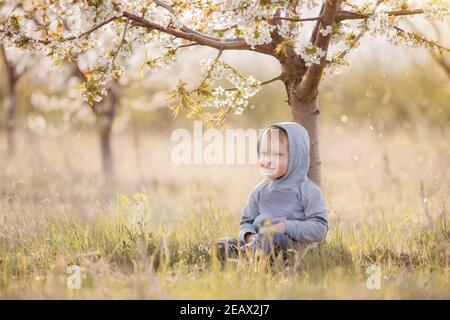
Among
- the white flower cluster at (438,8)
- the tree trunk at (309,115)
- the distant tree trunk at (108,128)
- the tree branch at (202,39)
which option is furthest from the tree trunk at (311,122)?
the distant tree trunk at (108,128)

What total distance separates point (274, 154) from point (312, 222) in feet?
2.17

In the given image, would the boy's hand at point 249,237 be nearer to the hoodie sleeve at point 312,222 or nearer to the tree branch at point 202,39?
the hoodie sleeve at point 312,222

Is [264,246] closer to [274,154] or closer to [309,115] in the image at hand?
[274,154]

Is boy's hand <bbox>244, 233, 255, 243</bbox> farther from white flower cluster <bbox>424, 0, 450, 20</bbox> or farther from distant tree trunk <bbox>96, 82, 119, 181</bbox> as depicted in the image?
distant tree trunk <bbox>96, 82, 119, 181</bbox>

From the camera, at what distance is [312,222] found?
5.14m

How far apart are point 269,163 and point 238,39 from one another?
1.21 meters

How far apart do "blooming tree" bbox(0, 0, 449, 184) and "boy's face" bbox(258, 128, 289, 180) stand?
442mm

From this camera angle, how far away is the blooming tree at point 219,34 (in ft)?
16.7

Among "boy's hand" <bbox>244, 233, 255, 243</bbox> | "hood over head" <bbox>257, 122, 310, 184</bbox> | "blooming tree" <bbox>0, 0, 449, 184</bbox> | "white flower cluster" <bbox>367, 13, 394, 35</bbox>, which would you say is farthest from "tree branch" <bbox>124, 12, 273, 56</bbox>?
"boy's hand" <bbox>244, 233, 255, 243</bbox>

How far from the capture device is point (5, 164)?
10492 millimetres

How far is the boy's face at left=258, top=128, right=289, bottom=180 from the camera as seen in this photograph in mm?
5371

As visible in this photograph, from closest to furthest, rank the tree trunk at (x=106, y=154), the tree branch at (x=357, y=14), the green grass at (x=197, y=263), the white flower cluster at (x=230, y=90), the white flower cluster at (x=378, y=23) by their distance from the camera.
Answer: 1. the green grass at (x=197, y=263)
2. the white flower cluster at (x=378, y=23)
3. the tree branch at (x=357, y=14)
4. the white flower cluster at (x=230, y=90)
5. the tree trunk at (x=106, y=154)
